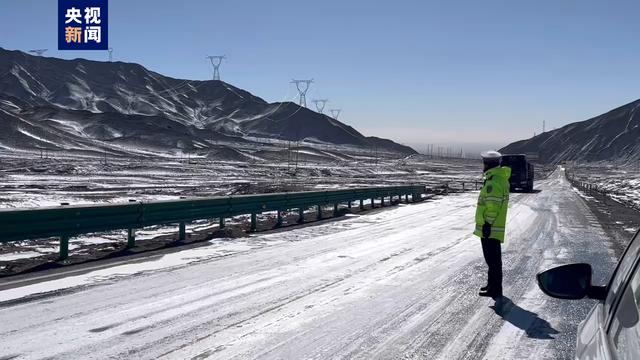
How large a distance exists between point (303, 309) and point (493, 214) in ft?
9.00

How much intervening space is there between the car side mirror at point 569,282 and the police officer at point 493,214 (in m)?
5.20

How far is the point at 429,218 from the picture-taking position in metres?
21.3

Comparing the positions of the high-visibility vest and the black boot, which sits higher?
the high-visibility vest

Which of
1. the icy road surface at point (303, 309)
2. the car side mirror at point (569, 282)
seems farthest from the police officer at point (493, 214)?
the car side mirror at point (569, 282)

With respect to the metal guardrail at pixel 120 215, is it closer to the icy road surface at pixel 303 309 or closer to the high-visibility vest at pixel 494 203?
the icy road surface at pixel 303 309

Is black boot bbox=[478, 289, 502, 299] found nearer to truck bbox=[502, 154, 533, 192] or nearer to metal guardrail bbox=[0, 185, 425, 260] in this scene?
metal guardrail bbox=[0, 185, 425, 260]

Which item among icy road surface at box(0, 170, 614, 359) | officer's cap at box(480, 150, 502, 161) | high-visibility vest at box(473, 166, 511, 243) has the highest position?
officer's cap at box(480, 150, 502, 161)

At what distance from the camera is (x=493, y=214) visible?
27.4 feet

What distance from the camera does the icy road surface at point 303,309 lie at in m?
5.94

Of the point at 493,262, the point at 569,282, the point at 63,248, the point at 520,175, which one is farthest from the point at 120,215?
the point at 520,175

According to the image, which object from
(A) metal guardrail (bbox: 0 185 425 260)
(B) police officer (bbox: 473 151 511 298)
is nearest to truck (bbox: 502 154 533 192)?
(A) metal guardrail (bbox: 0 185 425 260)

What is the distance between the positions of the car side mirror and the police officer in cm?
520

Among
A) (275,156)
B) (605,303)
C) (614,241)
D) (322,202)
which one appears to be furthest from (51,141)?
(605,303)

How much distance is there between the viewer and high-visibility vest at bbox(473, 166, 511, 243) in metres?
8.37
